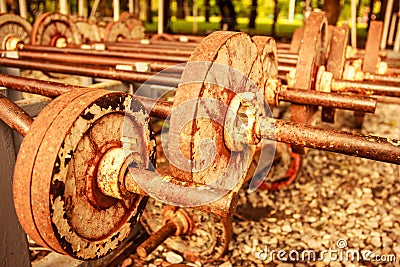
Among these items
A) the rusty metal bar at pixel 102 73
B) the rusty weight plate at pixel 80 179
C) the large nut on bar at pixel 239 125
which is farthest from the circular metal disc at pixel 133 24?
the rusty weight plate at pixel 80 179

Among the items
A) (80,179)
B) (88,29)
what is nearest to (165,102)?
(80,179)

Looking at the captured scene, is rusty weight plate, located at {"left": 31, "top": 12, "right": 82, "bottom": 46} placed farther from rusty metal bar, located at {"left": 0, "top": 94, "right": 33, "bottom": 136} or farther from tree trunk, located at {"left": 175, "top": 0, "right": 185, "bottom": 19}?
tree trunk, located at {"left": 175, "top": 0, "right": 185, "bottom": 19}

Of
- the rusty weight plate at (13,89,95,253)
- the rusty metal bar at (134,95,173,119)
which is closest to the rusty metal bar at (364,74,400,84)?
the rusty metal bar at (134,95,173,119)

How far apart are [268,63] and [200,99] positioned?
1.11 meters

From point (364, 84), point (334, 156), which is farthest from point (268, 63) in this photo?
point (334, 156)

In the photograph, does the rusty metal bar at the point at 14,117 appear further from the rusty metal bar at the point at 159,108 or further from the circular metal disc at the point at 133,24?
the circular metal disc at the point at 133,24

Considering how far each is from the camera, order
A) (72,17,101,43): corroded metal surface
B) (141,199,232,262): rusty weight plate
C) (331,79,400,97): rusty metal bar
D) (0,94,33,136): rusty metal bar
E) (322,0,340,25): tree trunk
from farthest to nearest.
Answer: (322,0,340,25): tree trunk → (72,17,101,43): corroded metal surface → (141,199,232,262): rusty weight plate → (331,79,400,97): rusty metal bar → (0,94,33,136): rusty metal bar

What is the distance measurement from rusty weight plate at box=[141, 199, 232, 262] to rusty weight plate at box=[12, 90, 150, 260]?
1268 mm

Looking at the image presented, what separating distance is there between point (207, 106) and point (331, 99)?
107 centimetres

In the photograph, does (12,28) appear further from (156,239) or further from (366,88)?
(366,88)

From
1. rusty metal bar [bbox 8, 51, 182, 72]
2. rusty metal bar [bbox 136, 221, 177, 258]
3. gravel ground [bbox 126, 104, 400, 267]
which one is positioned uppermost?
rusty metal bar [bbox 8, 51, 182, 72]

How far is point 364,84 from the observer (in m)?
2.87

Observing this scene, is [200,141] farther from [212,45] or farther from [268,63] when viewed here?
[268,63]

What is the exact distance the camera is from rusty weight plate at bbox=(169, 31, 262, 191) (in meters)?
1.65
